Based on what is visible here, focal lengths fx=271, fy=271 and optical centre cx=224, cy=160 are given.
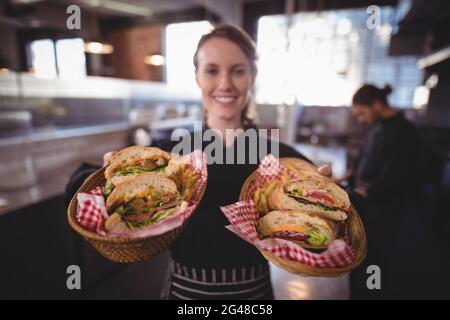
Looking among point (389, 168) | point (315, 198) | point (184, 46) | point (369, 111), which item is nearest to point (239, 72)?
point (184, 46)

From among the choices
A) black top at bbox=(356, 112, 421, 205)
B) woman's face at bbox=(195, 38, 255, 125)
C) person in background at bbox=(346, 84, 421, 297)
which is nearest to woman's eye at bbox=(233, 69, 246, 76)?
woman's face at bbox=(195, 38, 255, 125)

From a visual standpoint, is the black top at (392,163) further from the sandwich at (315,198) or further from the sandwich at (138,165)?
the sandwich at (138,165)

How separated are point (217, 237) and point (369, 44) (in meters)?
7.83

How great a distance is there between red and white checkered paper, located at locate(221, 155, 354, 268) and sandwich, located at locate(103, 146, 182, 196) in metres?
0.22

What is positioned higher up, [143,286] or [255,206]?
[255,206]

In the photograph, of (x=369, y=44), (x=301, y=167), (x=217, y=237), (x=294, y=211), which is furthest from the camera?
(x=369, y=44)

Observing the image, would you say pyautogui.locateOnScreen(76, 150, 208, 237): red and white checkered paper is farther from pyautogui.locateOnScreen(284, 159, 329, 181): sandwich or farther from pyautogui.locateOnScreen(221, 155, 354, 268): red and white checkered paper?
pyautogui.locateOnScreen(284, 159, 329, 181): sandwich

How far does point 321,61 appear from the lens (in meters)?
3.56

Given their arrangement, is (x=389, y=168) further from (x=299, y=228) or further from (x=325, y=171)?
(x=299, y=228)

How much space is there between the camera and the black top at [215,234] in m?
1.07

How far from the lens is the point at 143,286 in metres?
2.55

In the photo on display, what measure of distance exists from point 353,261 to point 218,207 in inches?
21.1
